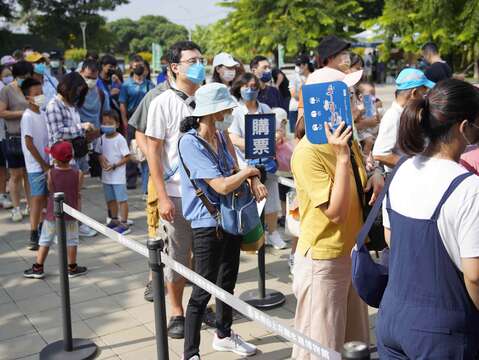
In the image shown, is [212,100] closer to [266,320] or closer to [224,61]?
[266,320]

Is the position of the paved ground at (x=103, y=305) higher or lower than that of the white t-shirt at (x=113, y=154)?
lower

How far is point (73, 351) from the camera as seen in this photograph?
13.0 feet

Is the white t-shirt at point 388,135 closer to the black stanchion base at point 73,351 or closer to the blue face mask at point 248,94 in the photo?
the blue face mask at point 248,94

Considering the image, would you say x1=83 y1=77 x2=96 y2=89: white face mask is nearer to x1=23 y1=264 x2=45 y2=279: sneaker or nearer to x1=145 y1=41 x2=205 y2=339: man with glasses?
x1=23 y1=264 x2=45 y2=279: sneaker

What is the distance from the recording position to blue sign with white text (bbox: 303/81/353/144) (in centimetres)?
249

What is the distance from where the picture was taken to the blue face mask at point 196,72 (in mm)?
3947

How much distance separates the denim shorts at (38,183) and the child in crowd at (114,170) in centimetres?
82

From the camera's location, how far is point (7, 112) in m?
6.80

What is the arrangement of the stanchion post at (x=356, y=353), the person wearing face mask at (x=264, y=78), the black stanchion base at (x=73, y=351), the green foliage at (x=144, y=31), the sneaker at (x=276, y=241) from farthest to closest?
the green foliage at (x=144, y=31) < the person wearing face mask at (x=264, y=78) < the sneaker at (x=276, y=241) < the black stanchion base at (x=73, y=351) < the stanchion post at (x=356, y=353)

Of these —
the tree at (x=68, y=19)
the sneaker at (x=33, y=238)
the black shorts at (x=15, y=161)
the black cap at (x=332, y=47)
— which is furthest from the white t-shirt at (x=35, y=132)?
the tree at (x=68, y=19)

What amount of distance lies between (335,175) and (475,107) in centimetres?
77

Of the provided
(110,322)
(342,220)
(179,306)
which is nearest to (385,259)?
(342,220)

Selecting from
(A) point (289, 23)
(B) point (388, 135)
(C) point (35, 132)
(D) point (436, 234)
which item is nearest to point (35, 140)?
(C) point (35, 132)

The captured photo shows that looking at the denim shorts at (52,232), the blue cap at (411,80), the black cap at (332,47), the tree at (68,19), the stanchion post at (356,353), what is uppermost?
the tree at (68,19)
